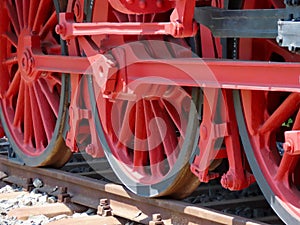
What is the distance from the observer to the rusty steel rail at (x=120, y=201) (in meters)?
4.66

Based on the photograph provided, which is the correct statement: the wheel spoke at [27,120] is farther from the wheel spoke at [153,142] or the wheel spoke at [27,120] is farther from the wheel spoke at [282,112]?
the wheel spoke at [282,112]

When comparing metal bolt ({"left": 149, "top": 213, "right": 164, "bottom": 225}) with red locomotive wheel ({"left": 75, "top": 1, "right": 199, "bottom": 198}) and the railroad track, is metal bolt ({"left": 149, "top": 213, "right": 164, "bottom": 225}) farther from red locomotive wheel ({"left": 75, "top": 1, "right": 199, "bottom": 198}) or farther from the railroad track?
red locomotive wheel ({"left": 75, "top": 1, "right": 199, "bottom": 198})

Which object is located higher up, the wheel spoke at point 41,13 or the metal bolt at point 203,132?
the wheel spoke at point 41,13

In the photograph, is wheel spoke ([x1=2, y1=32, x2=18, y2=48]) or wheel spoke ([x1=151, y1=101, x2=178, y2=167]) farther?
wheel spoke ([x1=2, y1=32, x2=18, y2=48])

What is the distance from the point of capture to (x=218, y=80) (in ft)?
13.9

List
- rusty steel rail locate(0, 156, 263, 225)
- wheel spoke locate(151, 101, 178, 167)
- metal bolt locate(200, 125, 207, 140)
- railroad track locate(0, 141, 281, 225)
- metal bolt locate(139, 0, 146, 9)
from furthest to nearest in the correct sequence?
wheel spoke locate(151, 101, 178, 167), railroad track locate(0, 141, 281, 225), rusty steel rail locate(0, 156, 263, 225), metal bolt locate(200, 125, 207, 140), metal bolt locate(139, 0, 146, 9)

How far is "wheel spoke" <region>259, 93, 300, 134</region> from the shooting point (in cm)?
416

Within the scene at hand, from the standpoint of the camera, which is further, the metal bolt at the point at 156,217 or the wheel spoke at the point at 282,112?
the metal bolt at the point at 156,217

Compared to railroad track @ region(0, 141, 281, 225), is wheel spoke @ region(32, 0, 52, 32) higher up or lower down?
higher up

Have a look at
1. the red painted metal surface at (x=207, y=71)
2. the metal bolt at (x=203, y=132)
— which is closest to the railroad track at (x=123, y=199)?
the metal bolt at (x=203, y=132)

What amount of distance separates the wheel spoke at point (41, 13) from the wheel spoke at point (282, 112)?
2527 mm

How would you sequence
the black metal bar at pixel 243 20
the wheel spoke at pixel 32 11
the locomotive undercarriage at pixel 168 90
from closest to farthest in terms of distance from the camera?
the black metal bar at pixel 243 20, the locomotive undercarriage at pixel 168 90, the wheel spoke at pixel 32 11

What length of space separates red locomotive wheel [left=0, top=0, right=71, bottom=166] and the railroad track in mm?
169

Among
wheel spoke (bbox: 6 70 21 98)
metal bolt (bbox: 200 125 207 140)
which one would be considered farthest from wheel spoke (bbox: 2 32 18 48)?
metal bolt (bbox: 200 125 207 140)
